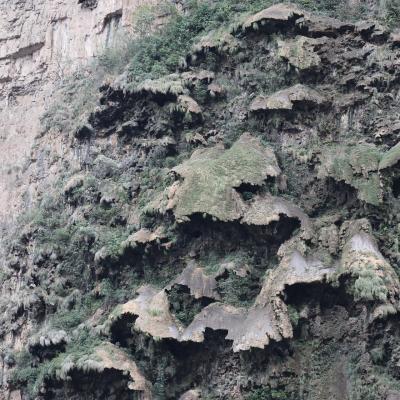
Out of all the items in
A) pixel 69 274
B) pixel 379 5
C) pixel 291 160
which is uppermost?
pixel 379 5

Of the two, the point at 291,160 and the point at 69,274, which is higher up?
the point at 291,160

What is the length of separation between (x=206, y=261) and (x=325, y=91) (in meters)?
6.44

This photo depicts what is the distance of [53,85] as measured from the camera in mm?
34094

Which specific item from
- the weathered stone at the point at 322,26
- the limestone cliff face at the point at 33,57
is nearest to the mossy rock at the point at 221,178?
the weathered stone at the point at 322,26

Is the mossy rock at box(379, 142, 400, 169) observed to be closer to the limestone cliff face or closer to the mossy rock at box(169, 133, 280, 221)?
the mossy rock at box(169, 133, 280, 221)

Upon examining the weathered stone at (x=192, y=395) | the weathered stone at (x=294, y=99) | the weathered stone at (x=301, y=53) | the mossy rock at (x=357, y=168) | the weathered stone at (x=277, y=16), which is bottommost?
the weathered stone at (x=192, y=395)

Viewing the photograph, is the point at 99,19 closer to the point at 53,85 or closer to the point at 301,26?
the point at 53,85

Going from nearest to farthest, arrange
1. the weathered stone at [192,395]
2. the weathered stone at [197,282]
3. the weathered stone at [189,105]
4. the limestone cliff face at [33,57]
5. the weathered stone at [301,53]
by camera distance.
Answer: the weathered stone at [192,395] → the weathered stone at [197,282] → the weathered stone at [301,53] → the weathered stone at [189,105] → the limestone cliff face at [33,57]

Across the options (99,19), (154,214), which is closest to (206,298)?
(154,214)

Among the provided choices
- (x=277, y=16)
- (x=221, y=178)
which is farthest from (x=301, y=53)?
(x=221, y=178)

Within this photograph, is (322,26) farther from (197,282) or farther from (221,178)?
(197,282)

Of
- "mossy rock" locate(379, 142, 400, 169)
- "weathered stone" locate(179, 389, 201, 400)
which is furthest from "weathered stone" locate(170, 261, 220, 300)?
"mossy rock" locate(379, 142, 400, 169)

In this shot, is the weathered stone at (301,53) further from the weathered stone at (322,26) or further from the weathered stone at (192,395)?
the weathered stone at (192,395)

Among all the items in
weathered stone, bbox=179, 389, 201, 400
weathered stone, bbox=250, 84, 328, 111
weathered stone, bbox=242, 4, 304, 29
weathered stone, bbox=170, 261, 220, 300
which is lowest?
weathered stone, bbox=179, 389, 201, 400
